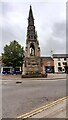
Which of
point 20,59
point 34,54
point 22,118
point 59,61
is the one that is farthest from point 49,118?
point 59,61

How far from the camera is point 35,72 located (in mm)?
55031

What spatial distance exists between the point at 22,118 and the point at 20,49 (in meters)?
79.8

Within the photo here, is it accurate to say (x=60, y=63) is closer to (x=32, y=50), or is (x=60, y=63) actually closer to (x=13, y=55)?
(x=13, y=55)

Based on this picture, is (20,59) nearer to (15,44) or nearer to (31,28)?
(15,44)

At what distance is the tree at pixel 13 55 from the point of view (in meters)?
85.1

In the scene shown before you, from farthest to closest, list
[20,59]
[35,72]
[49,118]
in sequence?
[20,59] < [35,72] < [49,118]

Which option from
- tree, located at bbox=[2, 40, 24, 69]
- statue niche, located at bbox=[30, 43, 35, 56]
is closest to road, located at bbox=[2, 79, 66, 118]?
statue niche, located at bbox=[30, 43, 35, 56]

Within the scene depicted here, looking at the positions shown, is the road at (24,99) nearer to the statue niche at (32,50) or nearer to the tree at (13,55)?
the statue niche at (32,50)

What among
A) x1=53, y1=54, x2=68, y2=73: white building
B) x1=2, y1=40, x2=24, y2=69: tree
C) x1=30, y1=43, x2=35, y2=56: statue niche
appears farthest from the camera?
x1=53, y1=54, x2=68, y2=73: white building

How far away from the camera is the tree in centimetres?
8512

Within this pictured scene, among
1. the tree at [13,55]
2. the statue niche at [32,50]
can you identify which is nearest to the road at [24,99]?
the statue niche at [32,50]

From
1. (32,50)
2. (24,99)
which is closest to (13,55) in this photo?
(32,50)

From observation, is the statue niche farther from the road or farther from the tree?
the road

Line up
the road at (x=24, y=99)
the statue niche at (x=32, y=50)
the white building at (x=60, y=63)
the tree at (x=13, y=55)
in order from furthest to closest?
the white building at (x=60, y=63)
the tree at (x=13, y=55)
the statue niche at (x=32, y=50)
the road at (x=24, y=99)
